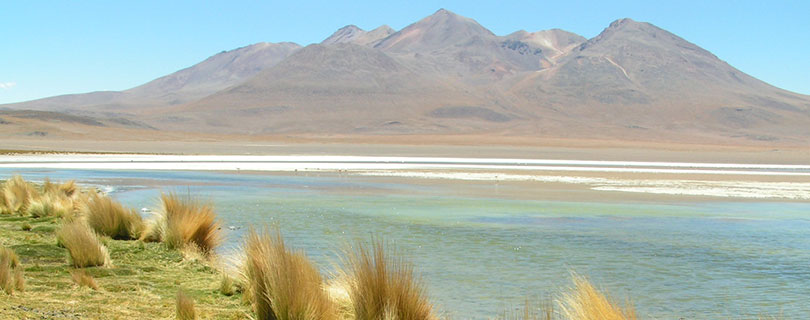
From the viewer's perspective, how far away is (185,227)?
1021 cm

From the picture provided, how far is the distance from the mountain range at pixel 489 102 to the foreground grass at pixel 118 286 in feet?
287

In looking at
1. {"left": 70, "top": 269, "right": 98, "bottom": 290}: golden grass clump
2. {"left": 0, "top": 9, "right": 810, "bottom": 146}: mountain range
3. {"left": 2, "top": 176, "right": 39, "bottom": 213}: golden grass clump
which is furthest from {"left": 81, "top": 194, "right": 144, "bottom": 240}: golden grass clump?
{"left": 0, "top": 9, "right": 810, "bottom": 146}: mountain range

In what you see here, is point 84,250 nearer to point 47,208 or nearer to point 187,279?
point 187,279

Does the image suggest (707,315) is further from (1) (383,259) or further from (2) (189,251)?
(2) (189,251)

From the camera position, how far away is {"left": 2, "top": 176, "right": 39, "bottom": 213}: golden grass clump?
14023 millimetres

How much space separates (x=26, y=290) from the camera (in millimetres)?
6742

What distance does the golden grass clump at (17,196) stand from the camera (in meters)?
14.0

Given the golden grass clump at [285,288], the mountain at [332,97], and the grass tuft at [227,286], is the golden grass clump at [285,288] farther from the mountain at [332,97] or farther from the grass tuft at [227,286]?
the mountain at [332,97]

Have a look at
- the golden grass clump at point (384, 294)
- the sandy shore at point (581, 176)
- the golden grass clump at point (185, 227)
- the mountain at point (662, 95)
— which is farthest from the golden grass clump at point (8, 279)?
the mountain at point (662, 95)

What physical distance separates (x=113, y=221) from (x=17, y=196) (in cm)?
440

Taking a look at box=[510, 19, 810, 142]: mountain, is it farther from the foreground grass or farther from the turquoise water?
the foreground grass

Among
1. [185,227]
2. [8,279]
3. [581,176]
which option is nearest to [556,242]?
[185,227]

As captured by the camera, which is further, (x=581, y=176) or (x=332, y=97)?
(x=332, y=97)

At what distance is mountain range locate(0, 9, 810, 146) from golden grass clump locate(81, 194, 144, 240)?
3362 inches
